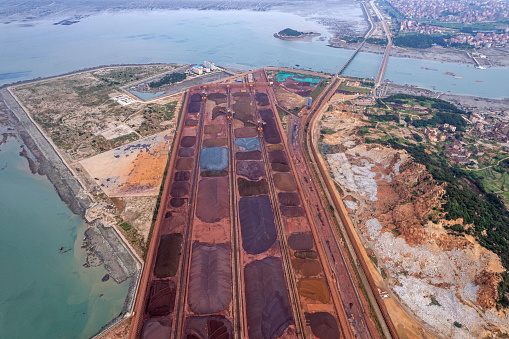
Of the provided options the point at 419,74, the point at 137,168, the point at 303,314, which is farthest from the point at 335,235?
the point at 419,74

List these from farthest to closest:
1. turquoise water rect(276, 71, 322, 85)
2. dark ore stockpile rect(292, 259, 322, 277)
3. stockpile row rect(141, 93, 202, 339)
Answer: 1. turquoise water rect(276, 71, 322, 85)
2. dark ore stockpile rect(292, 259, 322, 277)
3. stockpile row rect(141, 93, 202, 339)

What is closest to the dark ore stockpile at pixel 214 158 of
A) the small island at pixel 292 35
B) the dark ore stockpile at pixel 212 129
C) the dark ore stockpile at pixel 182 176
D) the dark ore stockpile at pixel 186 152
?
the dark ore stockpile at pixel 186 152

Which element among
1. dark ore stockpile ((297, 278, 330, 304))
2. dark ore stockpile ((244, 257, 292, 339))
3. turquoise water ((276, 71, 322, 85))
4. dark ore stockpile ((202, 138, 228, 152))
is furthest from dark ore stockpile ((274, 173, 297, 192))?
turquoise water ((276, 71, 322, 85))

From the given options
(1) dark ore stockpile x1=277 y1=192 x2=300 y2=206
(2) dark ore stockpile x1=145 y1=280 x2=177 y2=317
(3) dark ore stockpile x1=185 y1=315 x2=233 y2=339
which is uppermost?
(1) dark ore stockpile x1=277 y1=192 x2=300 y2=206

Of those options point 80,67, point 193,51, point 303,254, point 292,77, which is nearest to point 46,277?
point 303,254

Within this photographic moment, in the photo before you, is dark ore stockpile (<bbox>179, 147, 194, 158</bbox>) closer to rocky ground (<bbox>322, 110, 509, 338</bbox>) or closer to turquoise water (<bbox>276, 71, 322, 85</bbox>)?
rocky ground (<bbox>322, 110, 509, 338</bbox>)

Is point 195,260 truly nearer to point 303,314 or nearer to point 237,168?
point 303,314

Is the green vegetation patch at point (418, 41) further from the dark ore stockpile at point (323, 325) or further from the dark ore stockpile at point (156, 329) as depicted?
the dark ore stockpile at point (156, 329)
